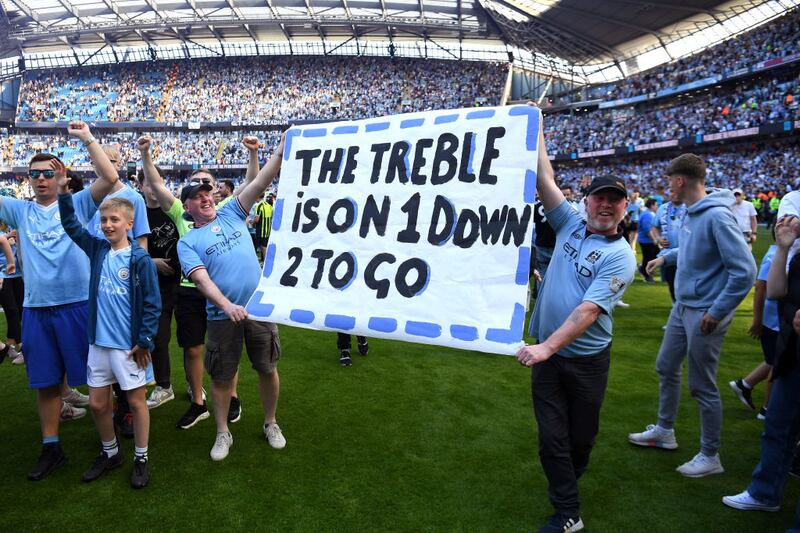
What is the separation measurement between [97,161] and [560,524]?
10.9 feet

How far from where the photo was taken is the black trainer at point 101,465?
3027 millimetres

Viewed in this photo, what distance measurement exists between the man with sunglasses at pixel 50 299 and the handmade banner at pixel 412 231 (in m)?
1.50

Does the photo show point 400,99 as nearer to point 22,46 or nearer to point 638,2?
point 638,2

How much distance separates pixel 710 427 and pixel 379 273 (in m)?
2.48

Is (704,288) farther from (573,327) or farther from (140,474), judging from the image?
(140,474)

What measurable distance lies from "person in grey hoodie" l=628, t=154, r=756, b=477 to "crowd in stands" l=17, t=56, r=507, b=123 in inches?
1623

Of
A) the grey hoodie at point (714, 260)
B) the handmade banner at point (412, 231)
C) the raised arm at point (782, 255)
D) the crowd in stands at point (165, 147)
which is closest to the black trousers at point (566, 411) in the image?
the handmade banner at point (412, 231)

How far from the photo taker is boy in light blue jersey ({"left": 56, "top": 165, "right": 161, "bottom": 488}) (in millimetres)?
2879

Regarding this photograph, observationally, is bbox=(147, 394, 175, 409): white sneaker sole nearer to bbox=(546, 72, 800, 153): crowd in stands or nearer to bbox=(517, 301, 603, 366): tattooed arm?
bbox=(517, 301, 603, 366): tattooed arm

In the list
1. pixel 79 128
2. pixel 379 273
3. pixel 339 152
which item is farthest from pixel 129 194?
pixel 379 273

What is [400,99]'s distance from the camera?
43.0 meters

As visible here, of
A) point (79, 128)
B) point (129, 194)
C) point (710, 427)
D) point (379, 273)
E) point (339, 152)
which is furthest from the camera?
point (129, 194)

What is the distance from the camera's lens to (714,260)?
303 centimetres

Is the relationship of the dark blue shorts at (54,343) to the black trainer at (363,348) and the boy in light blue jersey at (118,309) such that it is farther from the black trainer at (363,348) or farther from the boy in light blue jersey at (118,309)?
the black trainer at (363,348)
